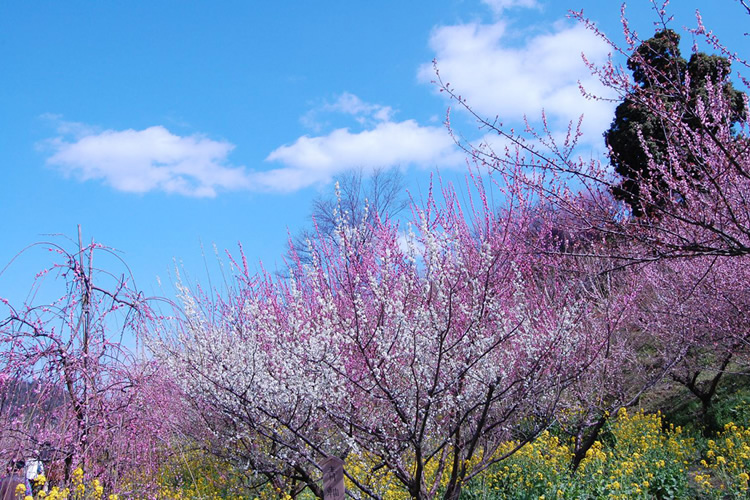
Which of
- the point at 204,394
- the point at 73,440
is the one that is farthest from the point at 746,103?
the point at 73,440

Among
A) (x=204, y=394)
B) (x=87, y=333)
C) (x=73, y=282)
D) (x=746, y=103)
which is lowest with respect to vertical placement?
(x=204, y=394)

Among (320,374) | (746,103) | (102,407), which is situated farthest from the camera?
(320,374)

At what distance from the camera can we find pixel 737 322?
248 inches

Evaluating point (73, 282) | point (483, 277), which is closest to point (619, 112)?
point (483, 277)

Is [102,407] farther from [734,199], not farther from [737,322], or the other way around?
[737,322]

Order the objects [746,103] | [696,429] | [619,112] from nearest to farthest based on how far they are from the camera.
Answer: [746,103] < [696,429] < [619,112]

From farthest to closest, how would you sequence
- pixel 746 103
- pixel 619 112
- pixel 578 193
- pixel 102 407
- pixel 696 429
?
pixel 619 112 → pixel 696 429 → pixel 102 407 → pixel 746 103 → pixel 578 193

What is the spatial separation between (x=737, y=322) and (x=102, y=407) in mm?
6352

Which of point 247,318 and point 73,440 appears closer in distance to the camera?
point 73,440

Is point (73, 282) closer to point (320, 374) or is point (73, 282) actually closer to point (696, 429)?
point (320, 374)

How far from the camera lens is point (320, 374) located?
466 centimetres

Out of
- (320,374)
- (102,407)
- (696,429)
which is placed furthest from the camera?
(696,429)

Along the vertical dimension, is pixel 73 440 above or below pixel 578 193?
below

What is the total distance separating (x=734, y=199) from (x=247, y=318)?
486cm
